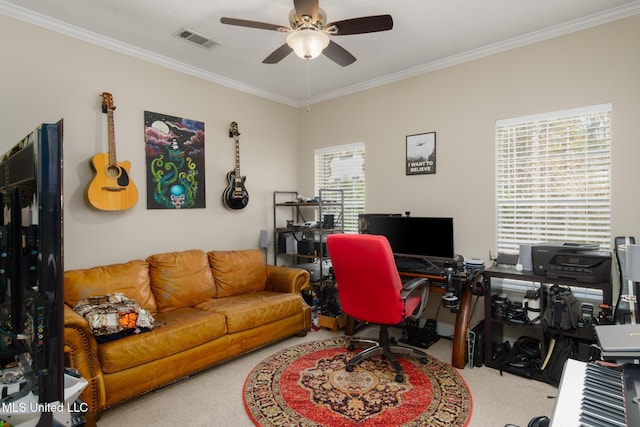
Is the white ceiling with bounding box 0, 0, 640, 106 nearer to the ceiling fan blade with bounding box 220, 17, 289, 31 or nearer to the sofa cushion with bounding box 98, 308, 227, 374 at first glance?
the ceiling fan blade with bounding box 220, 17, 289, 31

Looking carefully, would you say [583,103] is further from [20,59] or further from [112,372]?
[20,59]

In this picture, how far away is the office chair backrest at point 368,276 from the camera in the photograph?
8.05ft

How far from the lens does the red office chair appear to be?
2.47 metres

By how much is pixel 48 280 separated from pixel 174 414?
204cm

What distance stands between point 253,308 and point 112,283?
45.3 inches

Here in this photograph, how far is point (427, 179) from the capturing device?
3656 mm

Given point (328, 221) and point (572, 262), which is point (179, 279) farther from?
point (572, 262)

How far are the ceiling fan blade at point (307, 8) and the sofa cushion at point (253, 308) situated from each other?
2.28 m

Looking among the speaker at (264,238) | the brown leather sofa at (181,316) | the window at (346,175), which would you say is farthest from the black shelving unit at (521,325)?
the speaker at (264,238)

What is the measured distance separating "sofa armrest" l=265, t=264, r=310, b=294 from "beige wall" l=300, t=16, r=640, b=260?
1.20m

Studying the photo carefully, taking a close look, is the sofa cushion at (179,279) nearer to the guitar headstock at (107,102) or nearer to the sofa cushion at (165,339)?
the sofa cushion at (165,339)

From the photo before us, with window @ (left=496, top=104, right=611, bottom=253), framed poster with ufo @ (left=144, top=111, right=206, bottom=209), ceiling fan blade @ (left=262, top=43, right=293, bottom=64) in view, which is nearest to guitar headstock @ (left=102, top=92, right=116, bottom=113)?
framed poster with ufo @ (left=144, top=111, right=206, bottom=209)

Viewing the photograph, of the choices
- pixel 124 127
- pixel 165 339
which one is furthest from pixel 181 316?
pixel 124 127

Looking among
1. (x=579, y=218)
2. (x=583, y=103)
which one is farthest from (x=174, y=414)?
(x=583, y=103)
